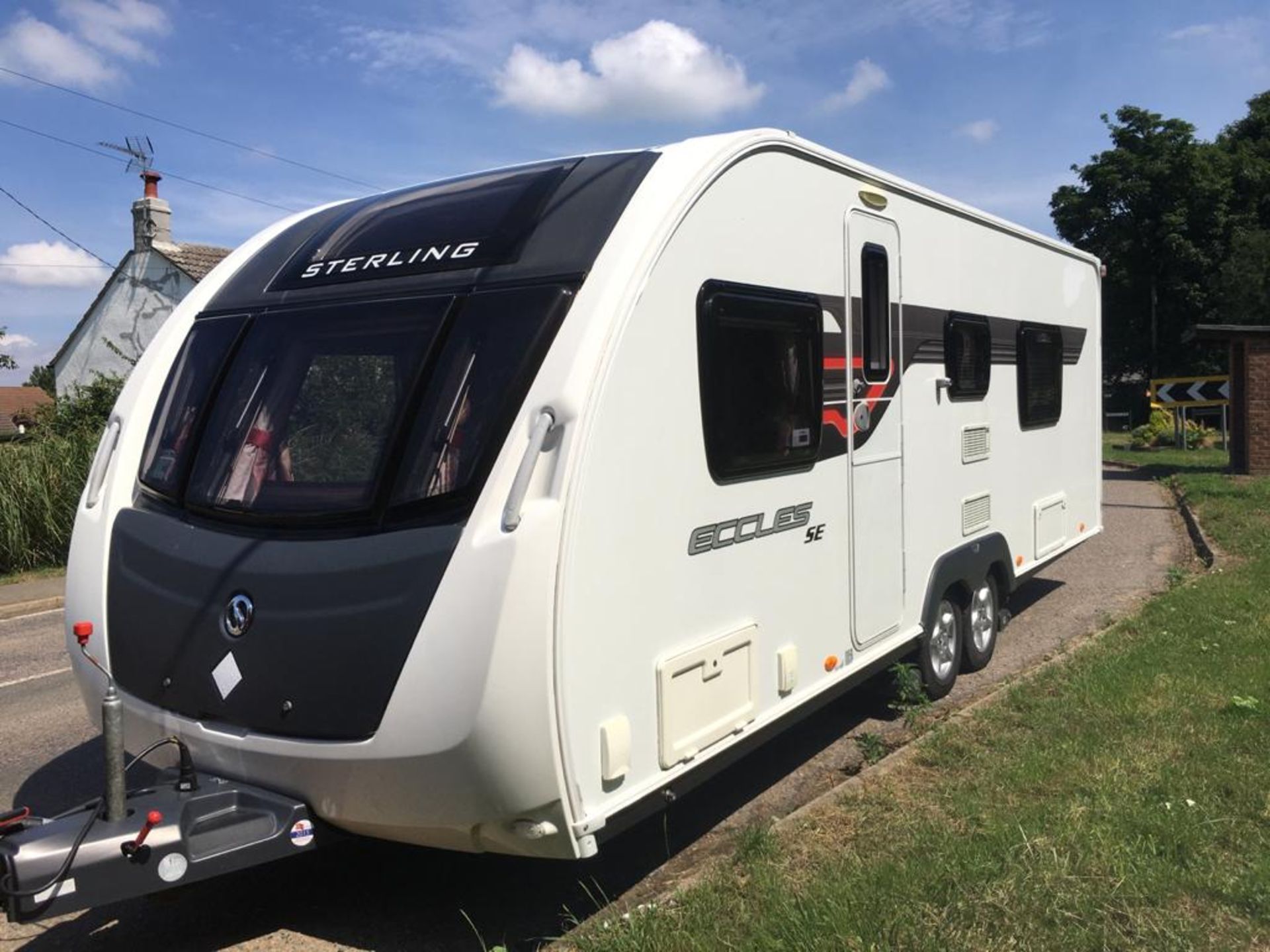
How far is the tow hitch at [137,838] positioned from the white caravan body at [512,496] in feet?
0.38

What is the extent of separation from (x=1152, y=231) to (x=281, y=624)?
3664cm

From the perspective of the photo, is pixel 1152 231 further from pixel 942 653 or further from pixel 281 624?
pixel 281 624

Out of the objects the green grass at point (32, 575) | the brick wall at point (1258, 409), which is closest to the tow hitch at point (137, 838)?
Result: the green grass at point (32, 575)

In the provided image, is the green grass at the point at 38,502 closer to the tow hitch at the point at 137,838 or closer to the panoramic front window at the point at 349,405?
the panoramic front window at the point at 349,405

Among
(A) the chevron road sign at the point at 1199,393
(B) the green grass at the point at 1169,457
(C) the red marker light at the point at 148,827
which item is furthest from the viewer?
(A) the chevron road sign at the point at 1199,393

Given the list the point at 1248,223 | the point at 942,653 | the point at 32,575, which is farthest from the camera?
the point at 1248,223

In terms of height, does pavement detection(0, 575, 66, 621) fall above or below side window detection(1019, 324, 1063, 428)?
below

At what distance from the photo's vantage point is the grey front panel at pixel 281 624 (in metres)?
3.29

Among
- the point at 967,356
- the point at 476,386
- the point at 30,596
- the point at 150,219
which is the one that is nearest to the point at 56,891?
the point at 476,386

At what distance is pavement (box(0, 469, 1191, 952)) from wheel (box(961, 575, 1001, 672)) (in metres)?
0.14

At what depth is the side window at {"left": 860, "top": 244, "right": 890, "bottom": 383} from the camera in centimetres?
525

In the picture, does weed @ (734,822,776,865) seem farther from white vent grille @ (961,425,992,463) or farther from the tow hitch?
white vent grille @ (961,425,992,463)

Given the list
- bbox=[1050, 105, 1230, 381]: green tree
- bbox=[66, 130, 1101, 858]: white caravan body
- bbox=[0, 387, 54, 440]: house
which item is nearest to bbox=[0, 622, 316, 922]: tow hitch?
bbox=[66, 130, 1101, 858]: white caravan body

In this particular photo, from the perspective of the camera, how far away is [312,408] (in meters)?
3.94
